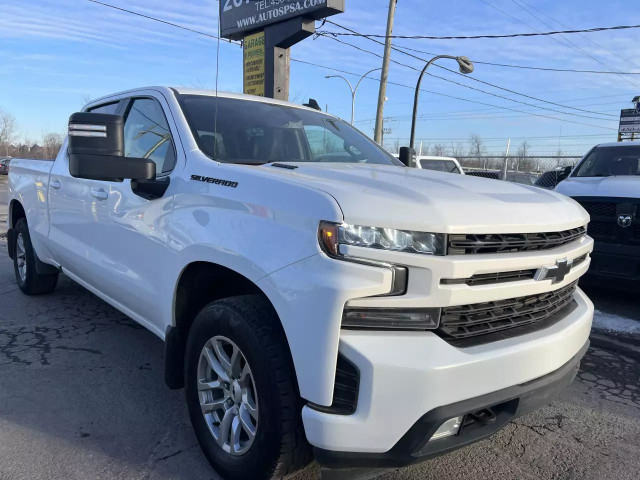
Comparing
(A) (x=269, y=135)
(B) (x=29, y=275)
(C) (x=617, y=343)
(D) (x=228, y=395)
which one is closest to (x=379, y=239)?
(D) (x=228, y=395)

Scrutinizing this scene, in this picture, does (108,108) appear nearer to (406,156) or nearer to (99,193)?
(99,193)

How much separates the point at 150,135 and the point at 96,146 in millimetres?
766

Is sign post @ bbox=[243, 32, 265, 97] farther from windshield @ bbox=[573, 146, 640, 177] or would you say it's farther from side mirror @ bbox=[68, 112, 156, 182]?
side mirror @ bbox=[68, 112, 156, 182]

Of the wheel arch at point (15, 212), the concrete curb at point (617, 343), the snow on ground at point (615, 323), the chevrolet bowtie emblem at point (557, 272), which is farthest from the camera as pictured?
the wheel arch at point (15, 212)

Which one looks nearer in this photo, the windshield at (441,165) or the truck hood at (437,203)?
the truck hood at (437,203)

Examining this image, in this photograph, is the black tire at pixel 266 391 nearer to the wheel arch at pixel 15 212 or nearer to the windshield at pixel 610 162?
the wheel arch at pixel 15 212

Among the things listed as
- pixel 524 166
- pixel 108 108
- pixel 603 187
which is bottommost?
pixel 603 187

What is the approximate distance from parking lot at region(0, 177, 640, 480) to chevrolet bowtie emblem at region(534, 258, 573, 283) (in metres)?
1.01

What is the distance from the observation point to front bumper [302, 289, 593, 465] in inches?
72.2

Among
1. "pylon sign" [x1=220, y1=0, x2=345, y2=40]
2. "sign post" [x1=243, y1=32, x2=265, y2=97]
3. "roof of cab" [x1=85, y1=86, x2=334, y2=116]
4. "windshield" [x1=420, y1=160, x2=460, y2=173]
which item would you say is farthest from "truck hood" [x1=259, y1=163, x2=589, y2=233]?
"windshield" [x1=420, y1=160, x2=460, y2=173]

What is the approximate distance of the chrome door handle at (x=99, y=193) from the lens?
3.48 meters

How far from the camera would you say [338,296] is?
1.85m

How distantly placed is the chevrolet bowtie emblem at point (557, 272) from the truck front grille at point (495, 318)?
0.09 m

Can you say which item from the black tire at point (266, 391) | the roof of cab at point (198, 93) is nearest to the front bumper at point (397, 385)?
the black tire at point (266, 391)
